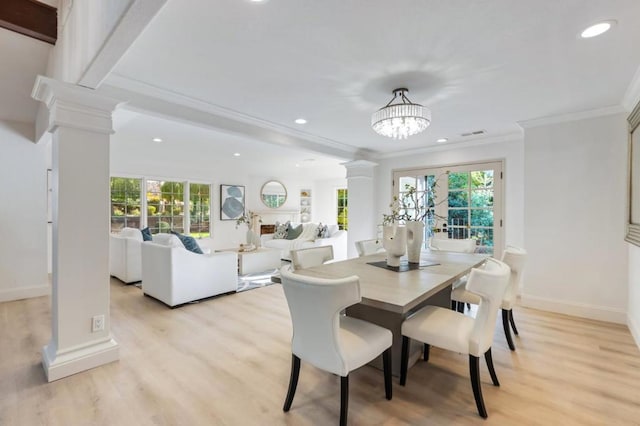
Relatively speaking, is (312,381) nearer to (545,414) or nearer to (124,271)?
(545,414)

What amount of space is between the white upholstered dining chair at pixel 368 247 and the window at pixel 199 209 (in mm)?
5163

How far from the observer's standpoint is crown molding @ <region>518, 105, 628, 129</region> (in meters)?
3.18

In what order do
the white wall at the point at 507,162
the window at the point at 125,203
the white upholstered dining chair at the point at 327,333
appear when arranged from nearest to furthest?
the white upholstered dining chair at the point at 327,333, the white wall at the point at 507,162, the window at the point at 125,203

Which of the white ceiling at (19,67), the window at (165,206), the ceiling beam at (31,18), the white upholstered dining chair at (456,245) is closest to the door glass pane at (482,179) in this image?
the white upholstered dining chair at (456,245)

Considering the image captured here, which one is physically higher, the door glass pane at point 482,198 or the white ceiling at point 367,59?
the white ceiling at point 367,59

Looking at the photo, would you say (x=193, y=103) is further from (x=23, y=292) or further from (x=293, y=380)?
(x=23, y=292)

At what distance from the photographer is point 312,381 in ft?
6.99

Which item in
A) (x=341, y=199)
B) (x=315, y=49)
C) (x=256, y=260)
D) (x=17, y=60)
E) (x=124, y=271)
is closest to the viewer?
(x=315, y=49)

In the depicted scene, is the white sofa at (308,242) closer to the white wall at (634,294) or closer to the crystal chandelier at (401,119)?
the crystal chandelier at (401,119)

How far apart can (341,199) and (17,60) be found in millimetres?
7470

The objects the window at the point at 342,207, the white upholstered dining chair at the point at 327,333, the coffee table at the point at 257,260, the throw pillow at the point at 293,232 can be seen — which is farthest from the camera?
the window at the point at 342,207

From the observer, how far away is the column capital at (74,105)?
2084 millimetres

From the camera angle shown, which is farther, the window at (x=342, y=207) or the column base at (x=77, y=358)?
the window at (x=342, y=207)

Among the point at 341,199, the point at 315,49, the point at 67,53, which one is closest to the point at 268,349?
the point at 315,49
